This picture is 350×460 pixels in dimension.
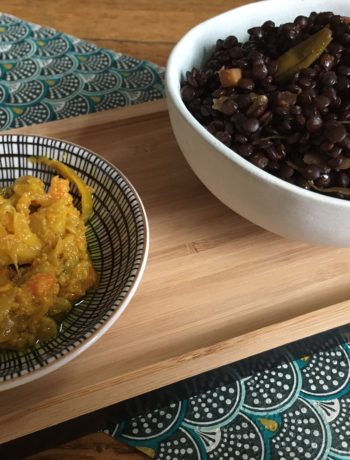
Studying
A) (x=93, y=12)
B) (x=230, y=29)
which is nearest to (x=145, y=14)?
(x=93, y=12)

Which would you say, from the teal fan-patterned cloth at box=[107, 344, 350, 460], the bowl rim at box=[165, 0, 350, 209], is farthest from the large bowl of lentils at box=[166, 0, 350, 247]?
the teal fan-patterned cloth at box=[107, 344, 350, 460]

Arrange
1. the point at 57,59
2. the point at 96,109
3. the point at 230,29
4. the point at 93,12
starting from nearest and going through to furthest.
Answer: the point at 230,29 < the point at 96,109 < the point at 57,59 < the point at 93,12

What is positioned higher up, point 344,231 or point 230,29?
point 230,29

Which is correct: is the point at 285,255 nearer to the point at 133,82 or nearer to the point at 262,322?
the point at 262,322

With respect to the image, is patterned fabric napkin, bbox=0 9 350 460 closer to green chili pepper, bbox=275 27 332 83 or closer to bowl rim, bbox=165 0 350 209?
bowl rim, bbox=165 0 350 209

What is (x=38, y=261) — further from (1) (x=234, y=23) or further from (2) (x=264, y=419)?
(1) (x=234, y=23)

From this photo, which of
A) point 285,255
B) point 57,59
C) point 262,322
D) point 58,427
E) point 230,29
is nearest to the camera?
point 58,427

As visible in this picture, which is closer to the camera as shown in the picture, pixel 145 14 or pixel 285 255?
pixel 285 255
